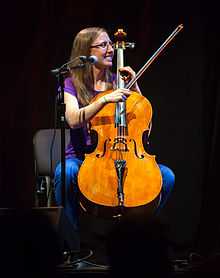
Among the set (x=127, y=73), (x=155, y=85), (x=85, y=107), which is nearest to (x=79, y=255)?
(x=85, y=107)

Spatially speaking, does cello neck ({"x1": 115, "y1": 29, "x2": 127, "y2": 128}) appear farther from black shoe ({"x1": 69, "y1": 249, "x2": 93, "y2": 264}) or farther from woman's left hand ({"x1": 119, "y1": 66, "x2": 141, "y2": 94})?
black shoe ({"x1": 69, "y1": 249, "x2": 93, "y2": 264})

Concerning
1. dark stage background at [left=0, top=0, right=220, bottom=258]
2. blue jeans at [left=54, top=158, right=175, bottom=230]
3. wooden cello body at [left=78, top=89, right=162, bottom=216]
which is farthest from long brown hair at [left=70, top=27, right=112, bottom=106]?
dark stage background at [left=0, top=0, right=220, bottom=258]

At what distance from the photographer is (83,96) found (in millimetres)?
2936

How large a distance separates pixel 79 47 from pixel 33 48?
689 mm

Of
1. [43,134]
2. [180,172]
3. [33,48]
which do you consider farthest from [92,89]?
[180,172]

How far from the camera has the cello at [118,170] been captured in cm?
261

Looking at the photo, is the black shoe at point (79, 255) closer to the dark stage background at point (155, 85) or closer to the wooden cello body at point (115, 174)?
the wooden cello body at point (115, 174)

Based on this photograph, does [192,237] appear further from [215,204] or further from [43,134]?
[43,134]

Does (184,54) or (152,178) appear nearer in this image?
(152,178)

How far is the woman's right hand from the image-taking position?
2676 millimetres

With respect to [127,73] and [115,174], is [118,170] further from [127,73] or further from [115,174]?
[127,73]

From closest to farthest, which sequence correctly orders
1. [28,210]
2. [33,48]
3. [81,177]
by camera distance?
[28,210] → [81,177] → [33,48]

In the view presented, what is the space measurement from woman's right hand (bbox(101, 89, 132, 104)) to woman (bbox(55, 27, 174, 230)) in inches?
0.8

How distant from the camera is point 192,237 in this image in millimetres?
3594
